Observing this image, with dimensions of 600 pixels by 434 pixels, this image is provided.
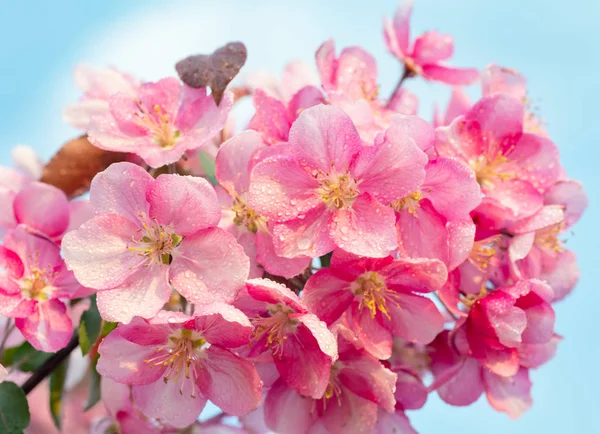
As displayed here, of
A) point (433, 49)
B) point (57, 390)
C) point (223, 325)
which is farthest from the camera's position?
point (433, 49)

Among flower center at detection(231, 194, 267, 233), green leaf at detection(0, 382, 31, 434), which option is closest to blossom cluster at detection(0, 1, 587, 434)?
flower center at detection(231, 194, 267, 233)

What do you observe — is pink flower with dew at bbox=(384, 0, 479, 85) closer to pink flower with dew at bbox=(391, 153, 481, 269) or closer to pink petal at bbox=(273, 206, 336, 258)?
pink flower with dew at bbox=(391, 153, 481, 269)

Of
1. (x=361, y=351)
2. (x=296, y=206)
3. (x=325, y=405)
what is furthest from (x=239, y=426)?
(x=296, y=206)

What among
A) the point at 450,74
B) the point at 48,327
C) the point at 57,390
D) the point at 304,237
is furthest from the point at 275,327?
the point at 450,74

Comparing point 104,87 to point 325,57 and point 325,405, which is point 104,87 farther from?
point 325,405

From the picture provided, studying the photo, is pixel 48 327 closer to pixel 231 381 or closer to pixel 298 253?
pixel 231 381

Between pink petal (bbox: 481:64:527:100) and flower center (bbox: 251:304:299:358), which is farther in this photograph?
pink petal (bbox: 481:64:527:100)

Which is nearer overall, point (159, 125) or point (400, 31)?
point (159, 125)
